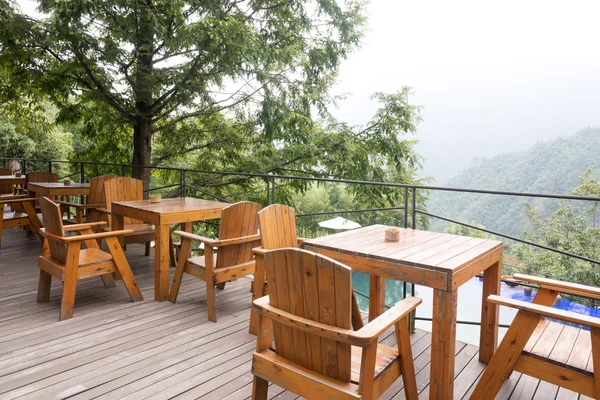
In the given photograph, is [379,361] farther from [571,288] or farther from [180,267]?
[180,267]

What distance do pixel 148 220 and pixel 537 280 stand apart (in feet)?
9.70

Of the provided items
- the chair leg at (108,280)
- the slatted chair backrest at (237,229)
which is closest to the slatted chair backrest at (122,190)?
the chair leg at (108,280)

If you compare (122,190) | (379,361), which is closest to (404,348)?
(379,361)

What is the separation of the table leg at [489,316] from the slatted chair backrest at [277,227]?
1.27 m

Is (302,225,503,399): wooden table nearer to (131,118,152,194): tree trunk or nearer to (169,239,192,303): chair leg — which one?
(169,239,192,303): chair leg

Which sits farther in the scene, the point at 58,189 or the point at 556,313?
the point at 58,189

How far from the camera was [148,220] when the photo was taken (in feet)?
11.9

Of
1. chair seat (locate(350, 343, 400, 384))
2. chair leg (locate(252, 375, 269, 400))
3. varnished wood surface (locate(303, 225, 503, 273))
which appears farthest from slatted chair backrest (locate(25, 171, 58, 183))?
chair seat (locate(350, 343, 400, 384))

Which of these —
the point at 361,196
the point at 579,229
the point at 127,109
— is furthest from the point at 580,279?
the point at 127,109

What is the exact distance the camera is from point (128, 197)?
4793 mm

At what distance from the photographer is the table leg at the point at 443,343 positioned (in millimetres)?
1898

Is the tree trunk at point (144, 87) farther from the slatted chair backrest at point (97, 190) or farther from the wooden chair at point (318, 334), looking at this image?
the wooden chair at point (318, 334)

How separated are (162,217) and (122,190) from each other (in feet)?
4.96

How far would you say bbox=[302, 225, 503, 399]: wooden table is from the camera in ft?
6.27
